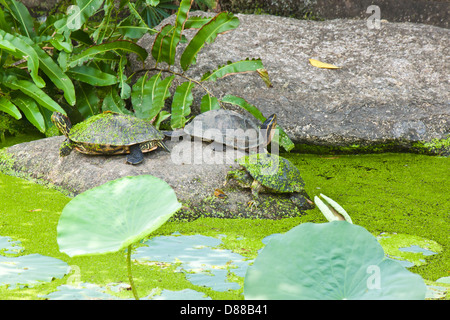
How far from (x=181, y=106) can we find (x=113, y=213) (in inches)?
99.3

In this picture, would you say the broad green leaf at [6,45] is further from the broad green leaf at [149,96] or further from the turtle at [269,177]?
the turtle at [269,177]

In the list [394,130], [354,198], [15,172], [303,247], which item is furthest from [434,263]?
[15,172]

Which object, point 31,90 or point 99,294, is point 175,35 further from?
point 99,294

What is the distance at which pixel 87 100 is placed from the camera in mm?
4070

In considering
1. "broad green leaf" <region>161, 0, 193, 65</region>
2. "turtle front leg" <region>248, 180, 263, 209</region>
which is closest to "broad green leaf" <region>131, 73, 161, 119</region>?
"broad green leaf" <region>161, 0, 193, 65</region>

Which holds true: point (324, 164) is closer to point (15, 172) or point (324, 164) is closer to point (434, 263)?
point (434, 263)

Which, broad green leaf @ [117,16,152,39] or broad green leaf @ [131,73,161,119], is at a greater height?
broad green leaf @ [117,16,152,39]

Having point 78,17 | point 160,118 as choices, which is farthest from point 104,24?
point 160,118

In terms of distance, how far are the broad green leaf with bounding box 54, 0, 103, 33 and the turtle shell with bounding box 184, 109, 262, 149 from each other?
4.72 ft

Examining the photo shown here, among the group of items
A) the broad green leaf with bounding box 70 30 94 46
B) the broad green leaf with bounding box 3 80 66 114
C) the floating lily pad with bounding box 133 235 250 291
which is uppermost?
the broad green leaf with bounding box 70 30 94 46

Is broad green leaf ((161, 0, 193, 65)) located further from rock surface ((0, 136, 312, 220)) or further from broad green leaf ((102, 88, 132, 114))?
rock surface ((0, 136, 312, 220))

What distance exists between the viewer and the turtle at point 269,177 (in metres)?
2.85

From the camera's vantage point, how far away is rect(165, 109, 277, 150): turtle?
11.2ft
